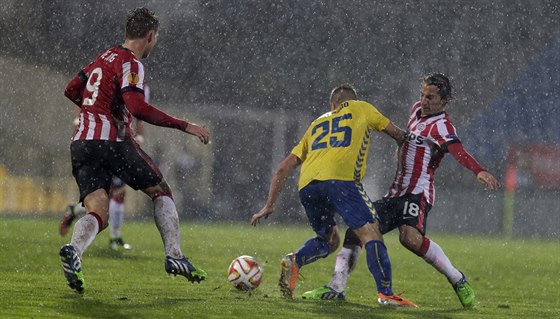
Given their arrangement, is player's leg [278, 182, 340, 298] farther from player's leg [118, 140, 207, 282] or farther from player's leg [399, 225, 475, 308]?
player's leg [118, 140, 207, 282]

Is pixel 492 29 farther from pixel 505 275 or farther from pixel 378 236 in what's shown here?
pixel 378 236

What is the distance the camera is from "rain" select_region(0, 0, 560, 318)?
76.6 ft

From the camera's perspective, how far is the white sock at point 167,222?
258 inches

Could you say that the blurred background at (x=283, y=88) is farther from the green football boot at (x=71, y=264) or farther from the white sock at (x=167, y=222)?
the green football boot at (x=71, y=264)

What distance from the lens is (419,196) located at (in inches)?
282

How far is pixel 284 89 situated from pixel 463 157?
844 inches

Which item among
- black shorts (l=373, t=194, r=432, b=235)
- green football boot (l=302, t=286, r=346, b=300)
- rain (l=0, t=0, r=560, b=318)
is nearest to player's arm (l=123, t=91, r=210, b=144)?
green football boot (l=302, t=286, r=346, b=300)

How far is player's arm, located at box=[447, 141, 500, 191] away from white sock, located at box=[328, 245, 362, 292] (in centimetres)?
92

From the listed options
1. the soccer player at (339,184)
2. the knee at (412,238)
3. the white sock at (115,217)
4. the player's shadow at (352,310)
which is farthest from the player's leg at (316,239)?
the white sock at (115,217)

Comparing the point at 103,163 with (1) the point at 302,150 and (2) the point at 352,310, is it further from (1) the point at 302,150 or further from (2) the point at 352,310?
(2) the point at 352,310

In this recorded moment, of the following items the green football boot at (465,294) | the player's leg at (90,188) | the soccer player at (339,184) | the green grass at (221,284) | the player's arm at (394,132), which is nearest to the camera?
the green grass at (221,284)

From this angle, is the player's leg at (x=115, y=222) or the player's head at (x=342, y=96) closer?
the player's head at (x=342, y=96)

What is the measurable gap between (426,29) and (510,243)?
1442 centimetres

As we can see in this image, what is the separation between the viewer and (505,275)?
1115cm
